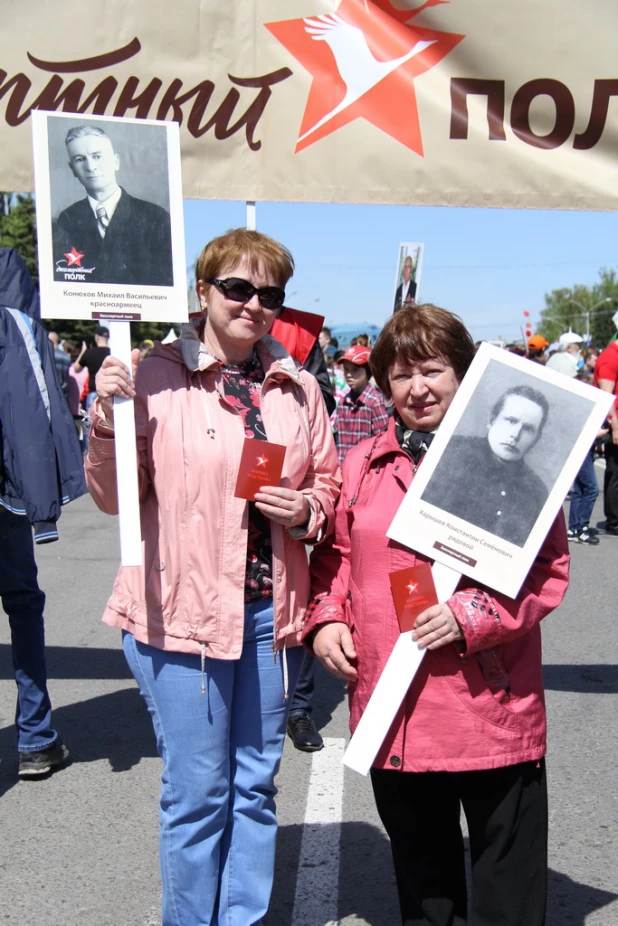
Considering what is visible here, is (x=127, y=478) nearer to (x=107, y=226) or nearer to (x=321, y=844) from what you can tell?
(x=107, y=226)

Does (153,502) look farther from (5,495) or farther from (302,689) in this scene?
(302,689)

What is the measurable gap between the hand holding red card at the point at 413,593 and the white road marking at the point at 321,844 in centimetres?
132

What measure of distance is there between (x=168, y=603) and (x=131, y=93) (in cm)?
214

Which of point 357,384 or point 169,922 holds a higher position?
point 357,384

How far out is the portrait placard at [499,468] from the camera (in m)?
2.36

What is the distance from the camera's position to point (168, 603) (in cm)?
263

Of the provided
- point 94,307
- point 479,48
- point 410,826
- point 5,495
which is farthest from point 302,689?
point 479,48

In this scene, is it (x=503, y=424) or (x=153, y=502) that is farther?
(x=153, y=502)

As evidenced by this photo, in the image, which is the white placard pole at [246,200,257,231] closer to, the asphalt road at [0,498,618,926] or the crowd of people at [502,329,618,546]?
the asphalt road at [0,498,618,926]

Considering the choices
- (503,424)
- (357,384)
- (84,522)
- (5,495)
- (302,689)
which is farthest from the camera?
(84,522)

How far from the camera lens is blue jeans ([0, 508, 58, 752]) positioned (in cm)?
406

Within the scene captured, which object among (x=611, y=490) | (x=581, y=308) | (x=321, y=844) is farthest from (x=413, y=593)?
(x=581, y=308)

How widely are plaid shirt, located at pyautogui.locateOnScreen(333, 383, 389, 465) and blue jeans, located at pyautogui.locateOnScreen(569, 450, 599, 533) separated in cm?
361

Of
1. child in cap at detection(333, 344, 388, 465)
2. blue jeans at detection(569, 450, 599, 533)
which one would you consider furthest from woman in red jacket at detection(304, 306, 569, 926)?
blue jeans at detection(569, 450, 599, 533)
